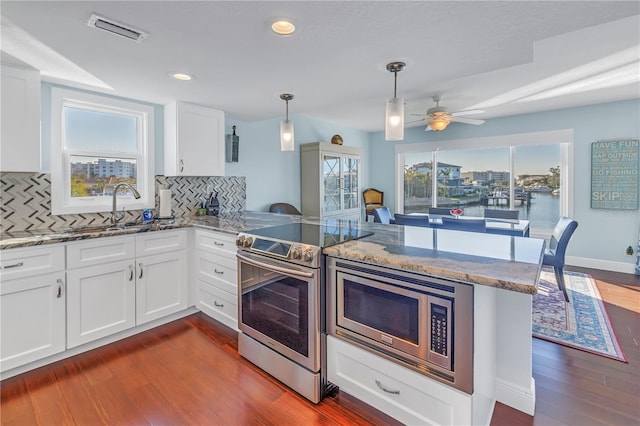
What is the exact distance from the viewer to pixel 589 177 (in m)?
4.59

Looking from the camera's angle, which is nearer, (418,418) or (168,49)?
(418,418)

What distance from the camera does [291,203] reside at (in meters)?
4.91

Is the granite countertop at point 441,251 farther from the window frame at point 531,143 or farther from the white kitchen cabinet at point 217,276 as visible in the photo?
the window frame at point 531,143

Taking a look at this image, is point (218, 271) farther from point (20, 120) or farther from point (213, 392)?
point (20, 120)

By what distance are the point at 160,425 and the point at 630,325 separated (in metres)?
3.79

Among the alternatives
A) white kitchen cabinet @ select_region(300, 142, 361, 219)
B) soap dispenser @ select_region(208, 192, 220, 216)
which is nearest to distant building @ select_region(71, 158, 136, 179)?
soap dispenser @ select_region(208, 192, 220, 216)

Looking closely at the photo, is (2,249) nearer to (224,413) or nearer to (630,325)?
(224,413)

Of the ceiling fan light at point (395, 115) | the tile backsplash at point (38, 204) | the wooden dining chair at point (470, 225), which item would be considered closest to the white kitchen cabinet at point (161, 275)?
the tile backsplash at point (38, 204)

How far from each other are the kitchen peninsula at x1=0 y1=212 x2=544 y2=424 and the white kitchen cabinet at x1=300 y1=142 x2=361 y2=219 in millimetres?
2704

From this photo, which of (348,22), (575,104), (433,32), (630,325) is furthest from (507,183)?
(348,22)

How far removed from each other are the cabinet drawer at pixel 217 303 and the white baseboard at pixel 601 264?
5.11 m

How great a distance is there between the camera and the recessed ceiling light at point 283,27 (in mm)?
1653

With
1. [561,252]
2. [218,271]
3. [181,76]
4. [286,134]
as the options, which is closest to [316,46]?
[286,134]

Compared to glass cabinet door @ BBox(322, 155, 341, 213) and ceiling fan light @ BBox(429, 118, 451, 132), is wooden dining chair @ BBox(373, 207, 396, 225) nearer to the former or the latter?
glass cabinet door @ BBox(322, 155, 341, 213)
